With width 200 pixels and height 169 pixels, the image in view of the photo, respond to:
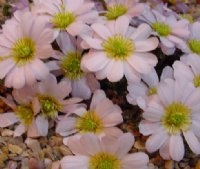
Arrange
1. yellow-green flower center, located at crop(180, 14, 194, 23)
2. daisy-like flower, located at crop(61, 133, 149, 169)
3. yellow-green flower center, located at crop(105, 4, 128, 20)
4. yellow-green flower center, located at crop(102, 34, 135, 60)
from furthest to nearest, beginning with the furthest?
yellow-green flower center, located at crop(180, 14, 194, 23)
yellow-green flower center, located at crop(105, 4, 128, 20)
yellow-green flower center, located at crop(102, 34, 135, 60)
daisy-like flower, located at crop(61, 133, 149, 169)

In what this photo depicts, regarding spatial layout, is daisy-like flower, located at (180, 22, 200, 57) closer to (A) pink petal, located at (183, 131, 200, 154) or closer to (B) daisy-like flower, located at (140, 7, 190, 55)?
(B) daisy-like flower, located at (140, 7, 190, 55)

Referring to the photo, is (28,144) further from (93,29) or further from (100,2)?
(100,2)

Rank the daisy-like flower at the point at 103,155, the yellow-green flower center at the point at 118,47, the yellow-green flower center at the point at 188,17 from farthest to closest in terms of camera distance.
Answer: the yellow-green flower center at the point at 188,17 → the yellow-green flower center at the point at 118,47 → the daisy-like flower at the point at 103,155

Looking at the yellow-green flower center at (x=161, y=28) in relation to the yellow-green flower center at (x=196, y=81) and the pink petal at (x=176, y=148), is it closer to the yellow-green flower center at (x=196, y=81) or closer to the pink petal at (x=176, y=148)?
the yellow-green flower center at (x=196, y=81)

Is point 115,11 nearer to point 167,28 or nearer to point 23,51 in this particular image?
point 167,28

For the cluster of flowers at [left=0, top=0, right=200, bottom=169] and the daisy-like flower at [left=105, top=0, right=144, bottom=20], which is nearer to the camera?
the cluster of flowers at [left=0, top=0, right=200, bottom=169]

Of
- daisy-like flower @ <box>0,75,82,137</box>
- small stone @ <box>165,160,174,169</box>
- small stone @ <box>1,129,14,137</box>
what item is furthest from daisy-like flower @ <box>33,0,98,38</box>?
small stone @ <box>165,160,174,169</box>

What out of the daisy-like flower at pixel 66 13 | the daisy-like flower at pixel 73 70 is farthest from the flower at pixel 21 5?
the daisy-like flower at pixel 73 70
